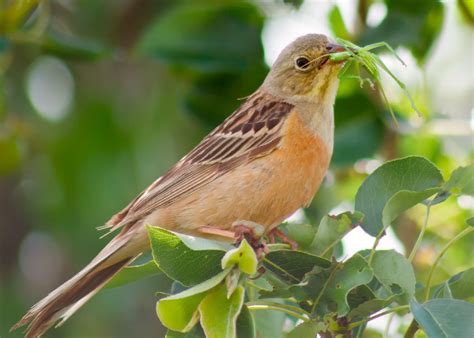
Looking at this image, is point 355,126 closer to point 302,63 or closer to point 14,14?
point 302,63

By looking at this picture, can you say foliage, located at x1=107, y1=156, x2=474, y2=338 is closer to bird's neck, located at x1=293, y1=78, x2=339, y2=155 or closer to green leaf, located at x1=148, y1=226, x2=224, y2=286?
green leaf, located at x1=148, y1=226, x2=224, y2=286

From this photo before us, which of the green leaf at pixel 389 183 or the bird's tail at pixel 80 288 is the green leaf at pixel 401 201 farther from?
the bird's tail at pixel 80 288

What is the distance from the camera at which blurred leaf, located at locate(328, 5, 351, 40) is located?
625cm

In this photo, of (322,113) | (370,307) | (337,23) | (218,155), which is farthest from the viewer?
(337,23)

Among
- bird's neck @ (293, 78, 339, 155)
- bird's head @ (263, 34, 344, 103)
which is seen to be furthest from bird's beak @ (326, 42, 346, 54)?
bird's neck @ (293, 78, 339, 155)

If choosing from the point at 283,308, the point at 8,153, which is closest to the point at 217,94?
the point at 8,153

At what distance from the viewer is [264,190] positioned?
4926mm

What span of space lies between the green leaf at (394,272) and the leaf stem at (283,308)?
0.32 meters

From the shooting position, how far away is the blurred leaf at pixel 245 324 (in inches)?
133

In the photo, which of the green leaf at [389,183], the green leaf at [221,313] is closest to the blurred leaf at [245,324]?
the green leaf at [221,313]

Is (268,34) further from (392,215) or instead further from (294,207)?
(392,215)

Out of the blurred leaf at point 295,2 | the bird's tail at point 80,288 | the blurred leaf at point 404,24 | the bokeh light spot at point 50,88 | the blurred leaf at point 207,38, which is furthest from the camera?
the bokeh light spot at point 50,88

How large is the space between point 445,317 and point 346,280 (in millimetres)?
383

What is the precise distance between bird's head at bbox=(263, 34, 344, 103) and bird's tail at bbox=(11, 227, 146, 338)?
49.6 inches
